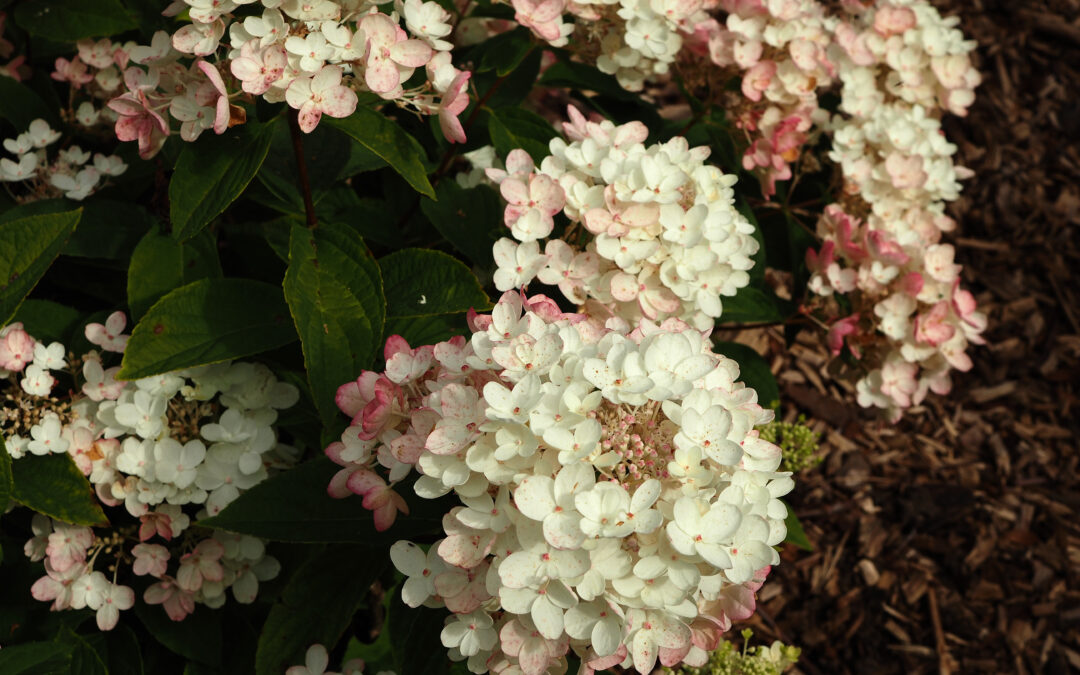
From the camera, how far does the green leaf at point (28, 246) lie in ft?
4.47

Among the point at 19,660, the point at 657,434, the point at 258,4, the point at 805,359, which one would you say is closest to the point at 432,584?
the point at 657,434

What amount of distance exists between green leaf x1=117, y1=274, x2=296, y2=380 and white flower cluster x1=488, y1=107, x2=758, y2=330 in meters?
0.39

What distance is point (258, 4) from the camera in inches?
53.1

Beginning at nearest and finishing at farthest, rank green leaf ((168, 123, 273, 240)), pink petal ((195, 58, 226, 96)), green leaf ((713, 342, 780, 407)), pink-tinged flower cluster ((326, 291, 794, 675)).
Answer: pink-tinged flower cluster ((326, 291, 794, 675)) → pink petal ((195, 58, 226, 96)) → green leaf ((168, 123, 273, 240)) → green leaf ((713, 342, 780, 407))

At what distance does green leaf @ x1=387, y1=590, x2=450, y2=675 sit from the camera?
1332mm

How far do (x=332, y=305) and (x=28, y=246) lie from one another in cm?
49

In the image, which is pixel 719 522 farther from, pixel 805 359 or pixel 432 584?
pixel 805 359

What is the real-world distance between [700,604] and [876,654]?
1480 mm

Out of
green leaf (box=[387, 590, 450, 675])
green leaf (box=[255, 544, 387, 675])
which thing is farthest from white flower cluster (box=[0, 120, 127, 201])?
green leaf (box=[387, 590, 450, 675])

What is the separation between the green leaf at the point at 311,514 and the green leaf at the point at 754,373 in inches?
31.1

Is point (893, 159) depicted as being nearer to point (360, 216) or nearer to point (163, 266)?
point (360, 216)

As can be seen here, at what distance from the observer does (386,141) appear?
4.51 feet

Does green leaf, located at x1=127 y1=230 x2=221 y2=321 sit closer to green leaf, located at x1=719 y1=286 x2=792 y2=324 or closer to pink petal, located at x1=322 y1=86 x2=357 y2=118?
pink petal, located at x1=322 y1=86 x2=357 y2=118

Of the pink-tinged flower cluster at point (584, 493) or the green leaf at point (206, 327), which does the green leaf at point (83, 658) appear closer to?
the green leaf at point (206, 327)
